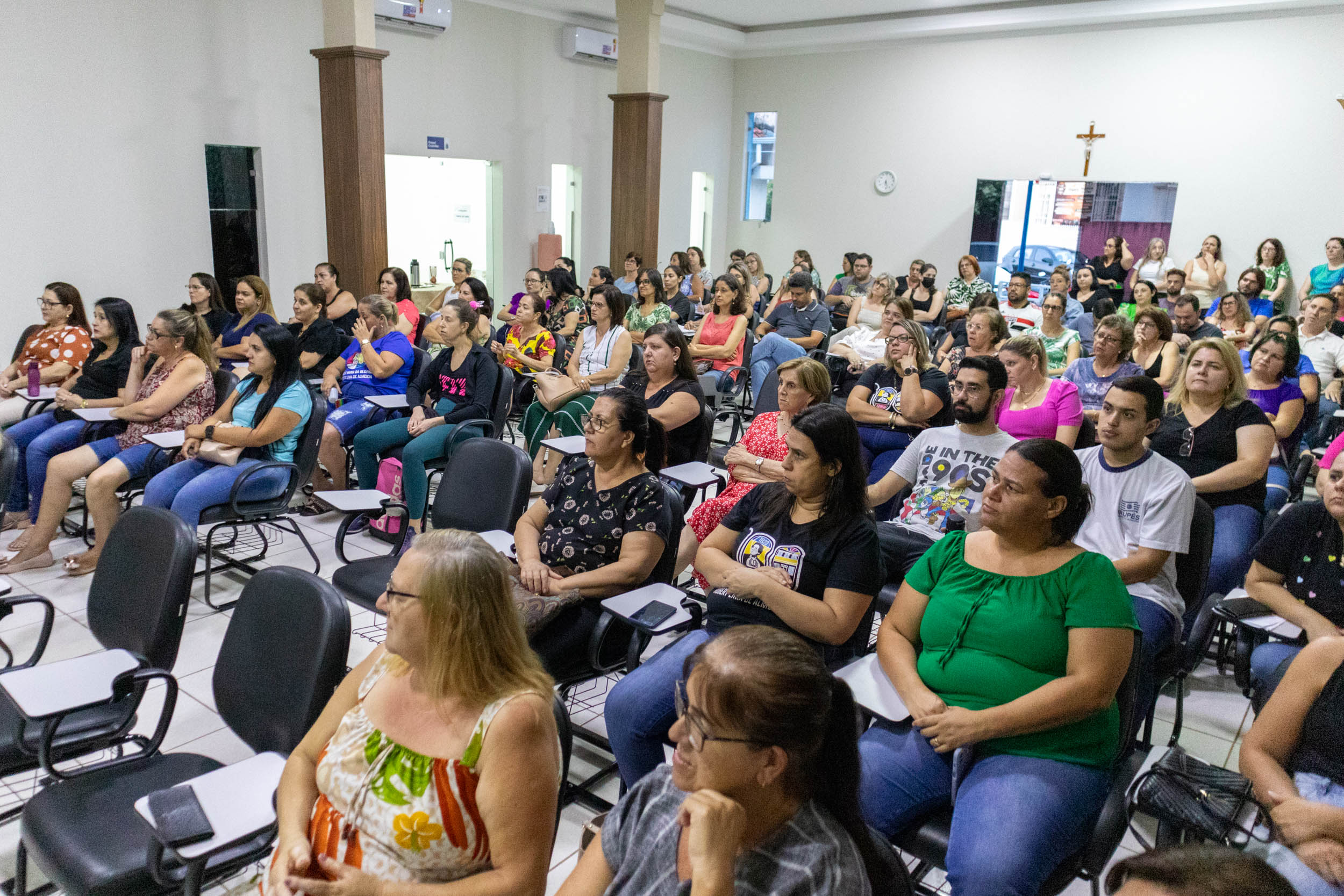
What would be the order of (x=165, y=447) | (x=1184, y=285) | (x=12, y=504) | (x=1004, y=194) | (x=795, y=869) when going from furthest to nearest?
1. (x=1004, y=194)
2. (x=1184, y=285)
3. (x=12, y=504)
4. (x=165, y=447)
5. (x=795, y=869)

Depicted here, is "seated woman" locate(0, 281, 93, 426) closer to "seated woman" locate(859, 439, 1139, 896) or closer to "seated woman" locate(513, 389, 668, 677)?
"seated woman" locate(513, 389, 668, 677)

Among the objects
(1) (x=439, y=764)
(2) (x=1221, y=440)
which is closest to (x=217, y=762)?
(1) (x=439, y=764)

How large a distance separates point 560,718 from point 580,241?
33.6 ft

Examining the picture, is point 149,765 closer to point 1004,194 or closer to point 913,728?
point 913,728

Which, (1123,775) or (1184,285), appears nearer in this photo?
(1123,775)

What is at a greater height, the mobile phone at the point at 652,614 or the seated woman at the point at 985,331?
the seated woman at the point at 985,331

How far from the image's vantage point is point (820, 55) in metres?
12.4

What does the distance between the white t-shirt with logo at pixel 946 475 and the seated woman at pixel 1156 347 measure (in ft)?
8.03

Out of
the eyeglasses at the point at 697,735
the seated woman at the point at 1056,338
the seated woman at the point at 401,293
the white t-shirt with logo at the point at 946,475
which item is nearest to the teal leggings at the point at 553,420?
the seated woman at the point at 401,293

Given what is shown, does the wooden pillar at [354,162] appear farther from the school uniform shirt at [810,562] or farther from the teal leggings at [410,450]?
the school uniform shirt at [810,562]

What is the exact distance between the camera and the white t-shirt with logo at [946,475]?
3176 millimetres

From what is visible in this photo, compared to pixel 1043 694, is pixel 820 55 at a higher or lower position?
higher

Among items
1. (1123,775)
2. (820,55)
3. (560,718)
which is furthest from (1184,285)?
(560,718)

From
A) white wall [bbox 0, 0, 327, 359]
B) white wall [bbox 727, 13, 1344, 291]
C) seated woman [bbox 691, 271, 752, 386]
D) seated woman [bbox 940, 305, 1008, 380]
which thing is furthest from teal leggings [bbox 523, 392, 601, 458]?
white wall [bbox 727, 13, 1344, 291]
